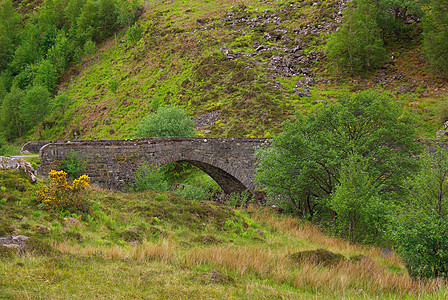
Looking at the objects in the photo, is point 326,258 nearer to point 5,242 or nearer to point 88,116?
point 5,242

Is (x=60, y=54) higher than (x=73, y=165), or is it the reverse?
(x=60, y=54)

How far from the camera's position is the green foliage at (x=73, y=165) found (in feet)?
60.8

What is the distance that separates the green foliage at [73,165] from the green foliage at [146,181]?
3.25 m

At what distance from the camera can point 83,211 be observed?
10.7 metres

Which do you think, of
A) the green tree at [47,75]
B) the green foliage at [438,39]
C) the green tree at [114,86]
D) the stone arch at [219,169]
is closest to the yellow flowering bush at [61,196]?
the stone arch at [219,169]

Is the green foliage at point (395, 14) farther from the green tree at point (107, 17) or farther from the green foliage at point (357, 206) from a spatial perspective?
the green tree at point (107, 17)

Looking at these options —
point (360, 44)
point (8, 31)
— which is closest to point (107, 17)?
point (8, 31)

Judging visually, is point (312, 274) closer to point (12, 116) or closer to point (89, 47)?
point (12, 116)

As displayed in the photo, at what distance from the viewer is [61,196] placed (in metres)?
10.5

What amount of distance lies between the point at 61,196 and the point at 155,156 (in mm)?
11136

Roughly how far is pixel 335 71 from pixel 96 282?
44219 millimetres

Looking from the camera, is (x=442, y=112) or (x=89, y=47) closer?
(x=442, y=112)

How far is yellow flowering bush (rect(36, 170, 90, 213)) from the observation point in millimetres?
10172

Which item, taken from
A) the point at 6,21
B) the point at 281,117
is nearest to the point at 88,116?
the point at 281,117
